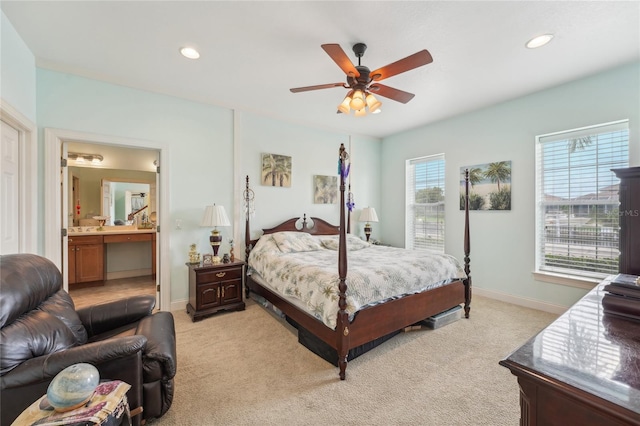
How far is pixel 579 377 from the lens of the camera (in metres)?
0.73

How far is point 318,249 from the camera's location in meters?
3.92

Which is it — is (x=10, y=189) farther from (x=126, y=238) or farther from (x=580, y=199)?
A: (x=580, y=199)

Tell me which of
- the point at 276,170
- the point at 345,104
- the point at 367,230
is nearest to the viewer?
the point at 345,104

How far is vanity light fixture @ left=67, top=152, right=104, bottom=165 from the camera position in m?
4.87

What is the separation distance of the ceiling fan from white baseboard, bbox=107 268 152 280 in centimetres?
493

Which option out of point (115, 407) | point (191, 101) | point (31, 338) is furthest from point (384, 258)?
point (191, 101)

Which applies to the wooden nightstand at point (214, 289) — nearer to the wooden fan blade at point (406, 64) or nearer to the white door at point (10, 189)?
the white door at point (10, 189)

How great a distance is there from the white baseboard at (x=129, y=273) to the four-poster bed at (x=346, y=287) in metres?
2.84

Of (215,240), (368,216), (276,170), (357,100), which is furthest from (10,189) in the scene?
(368,216)

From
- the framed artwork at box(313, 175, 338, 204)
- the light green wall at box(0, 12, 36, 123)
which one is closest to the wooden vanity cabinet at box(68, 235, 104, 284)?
the light green wall at box(0, 12, 36, 123)

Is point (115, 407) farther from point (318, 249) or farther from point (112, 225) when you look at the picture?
point (112, 225)

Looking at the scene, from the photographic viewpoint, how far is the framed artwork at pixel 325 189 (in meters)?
4.78

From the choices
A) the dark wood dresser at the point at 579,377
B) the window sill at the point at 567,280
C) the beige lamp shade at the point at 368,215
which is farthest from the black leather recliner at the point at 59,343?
the window sill at the point at 567,280

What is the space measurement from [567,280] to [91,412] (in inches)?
177
